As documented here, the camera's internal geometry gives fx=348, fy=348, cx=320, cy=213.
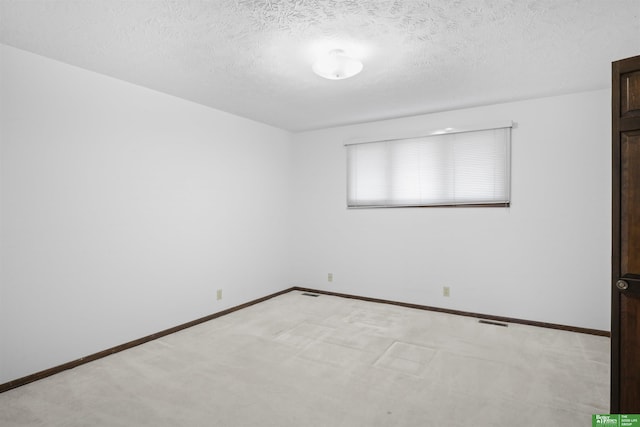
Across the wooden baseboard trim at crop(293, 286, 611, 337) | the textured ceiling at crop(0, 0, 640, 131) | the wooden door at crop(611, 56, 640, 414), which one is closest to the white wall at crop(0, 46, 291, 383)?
the textured ceiling at crop(0, 0, 640, 131)

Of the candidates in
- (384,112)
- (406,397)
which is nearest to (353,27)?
(384,112)

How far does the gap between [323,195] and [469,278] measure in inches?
89.5

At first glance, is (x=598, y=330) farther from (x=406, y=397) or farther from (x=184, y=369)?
(x=184, y=369)

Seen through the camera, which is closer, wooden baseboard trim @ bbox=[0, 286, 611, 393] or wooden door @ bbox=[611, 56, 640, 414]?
wooden door @ bbox=[611, 56, 640, 414]

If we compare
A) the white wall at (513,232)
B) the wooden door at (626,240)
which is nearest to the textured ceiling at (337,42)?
the white wall at (513,232)

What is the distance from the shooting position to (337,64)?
102 inches

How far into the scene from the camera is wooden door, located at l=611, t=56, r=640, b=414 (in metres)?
1.83

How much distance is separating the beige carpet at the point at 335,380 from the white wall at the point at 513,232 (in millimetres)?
451

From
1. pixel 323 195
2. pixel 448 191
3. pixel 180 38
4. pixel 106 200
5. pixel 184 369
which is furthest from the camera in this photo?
pixel 323 195

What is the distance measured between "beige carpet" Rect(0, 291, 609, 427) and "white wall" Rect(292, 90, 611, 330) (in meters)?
0.45

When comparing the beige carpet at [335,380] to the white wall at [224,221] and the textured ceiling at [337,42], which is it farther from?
the textured ceiling at [337,42]

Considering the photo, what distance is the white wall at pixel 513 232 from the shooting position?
3.50m

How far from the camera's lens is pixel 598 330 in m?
3.46

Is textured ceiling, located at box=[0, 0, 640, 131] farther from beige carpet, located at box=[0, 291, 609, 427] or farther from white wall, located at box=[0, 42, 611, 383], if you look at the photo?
beige carpet, located at box=[0, 291, 609, 427]
